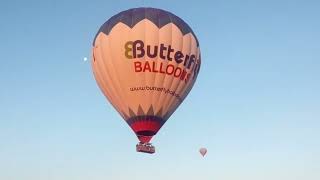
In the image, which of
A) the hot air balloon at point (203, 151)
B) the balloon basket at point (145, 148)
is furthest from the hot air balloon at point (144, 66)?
the hot air balloon at point (203, 151)

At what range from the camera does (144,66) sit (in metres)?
39.7

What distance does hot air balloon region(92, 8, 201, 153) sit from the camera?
39719 millimetres

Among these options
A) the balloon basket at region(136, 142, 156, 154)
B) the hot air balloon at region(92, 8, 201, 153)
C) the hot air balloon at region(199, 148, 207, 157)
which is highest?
the hot air balloon at region(92, 8, 201, 153)

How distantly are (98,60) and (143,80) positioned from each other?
3704 mm

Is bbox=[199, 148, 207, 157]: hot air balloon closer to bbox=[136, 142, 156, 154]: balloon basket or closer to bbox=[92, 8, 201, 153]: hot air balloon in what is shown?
bbox=[92, 8, 201, 153]: hot air balloon

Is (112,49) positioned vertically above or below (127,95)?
above

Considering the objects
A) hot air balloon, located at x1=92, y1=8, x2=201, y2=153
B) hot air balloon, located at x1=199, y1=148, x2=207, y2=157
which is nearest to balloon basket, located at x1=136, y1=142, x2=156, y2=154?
hot air balloon, located at x1=92, y1=8, x2=201, y2=153

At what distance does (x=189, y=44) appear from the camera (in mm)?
41438

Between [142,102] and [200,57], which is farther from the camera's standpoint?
[200,57]

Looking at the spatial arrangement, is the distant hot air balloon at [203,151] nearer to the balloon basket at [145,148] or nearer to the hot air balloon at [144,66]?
the hot air balloon at [144,66]

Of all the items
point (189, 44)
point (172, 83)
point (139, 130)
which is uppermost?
point (189, 44)

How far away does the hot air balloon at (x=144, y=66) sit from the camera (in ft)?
130

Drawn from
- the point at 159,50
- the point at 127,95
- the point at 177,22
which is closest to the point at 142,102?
the point at 127,95

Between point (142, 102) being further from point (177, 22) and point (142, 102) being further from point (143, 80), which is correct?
point (177, 22)
